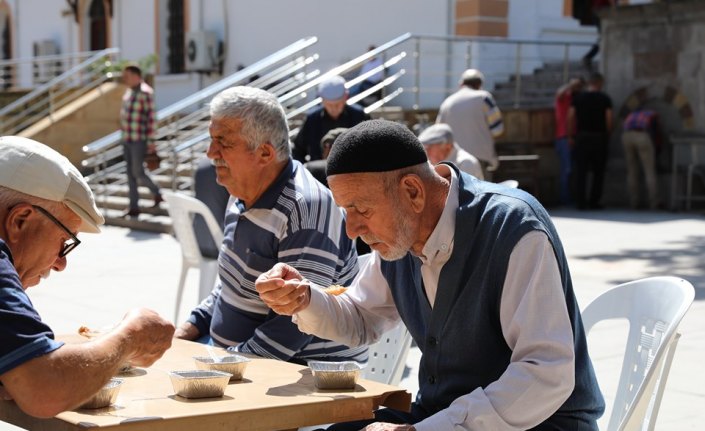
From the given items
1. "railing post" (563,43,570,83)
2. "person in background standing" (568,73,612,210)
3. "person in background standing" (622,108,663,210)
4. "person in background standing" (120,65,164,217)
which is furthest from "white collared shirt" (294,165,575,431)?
"railing post" (563,43,570,83)

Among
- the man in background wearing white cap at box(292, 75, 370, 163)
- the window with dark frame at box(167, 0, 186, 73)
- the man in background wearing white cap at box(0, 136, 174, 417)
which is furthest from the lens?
the window with dark frame at box(167, 0, 186, 73)

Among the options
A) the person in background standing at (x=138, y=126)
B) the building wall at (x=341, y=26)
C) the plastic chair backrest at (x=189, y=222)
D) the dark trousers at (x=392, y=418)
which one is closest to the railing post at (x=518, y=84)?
the building wall at (x=341, y=26)

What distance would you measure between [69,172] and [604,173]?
14237 mm

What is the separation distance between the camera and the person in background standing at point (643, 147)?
50.6 ft

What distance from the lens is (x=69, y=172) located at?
290 cm

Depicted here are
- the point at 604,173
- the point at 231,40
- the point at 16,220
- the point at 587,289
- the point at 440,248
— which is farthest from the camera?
the point at 231,40

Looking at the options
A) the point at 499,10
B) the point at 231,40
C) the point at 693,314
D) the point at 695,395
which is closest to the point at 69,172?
the point at 695,395

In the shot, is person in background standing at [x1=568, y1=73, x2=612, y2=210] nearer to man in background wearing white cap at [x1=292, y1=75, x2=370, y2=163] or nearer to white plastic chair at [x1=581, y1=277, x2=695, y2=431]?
man in background wearing white cap at [x1=292, y1=75, x2=370, y2=163]

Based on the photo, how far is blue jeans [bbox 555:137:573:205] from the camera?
16.3m

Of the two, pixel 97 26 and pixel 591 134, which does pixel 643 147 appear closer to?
pixel 591 134

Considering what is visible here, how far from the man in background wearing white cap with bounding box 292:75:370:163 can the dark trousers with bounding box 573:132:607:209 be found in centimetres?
707

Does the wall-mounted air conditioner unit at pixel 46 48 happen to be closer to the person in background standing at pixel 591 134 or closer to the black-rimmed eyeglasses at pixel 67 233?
the person in background standing at pixel 591 134

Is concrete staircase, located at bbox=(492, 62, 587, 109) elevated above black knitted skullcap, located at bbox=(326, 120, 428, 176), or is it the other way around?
black knitted skullcap, located at bbox=(326, 120, 428, 176)

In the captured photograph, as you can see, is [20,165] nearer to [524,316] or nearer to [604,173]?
[524,316]
